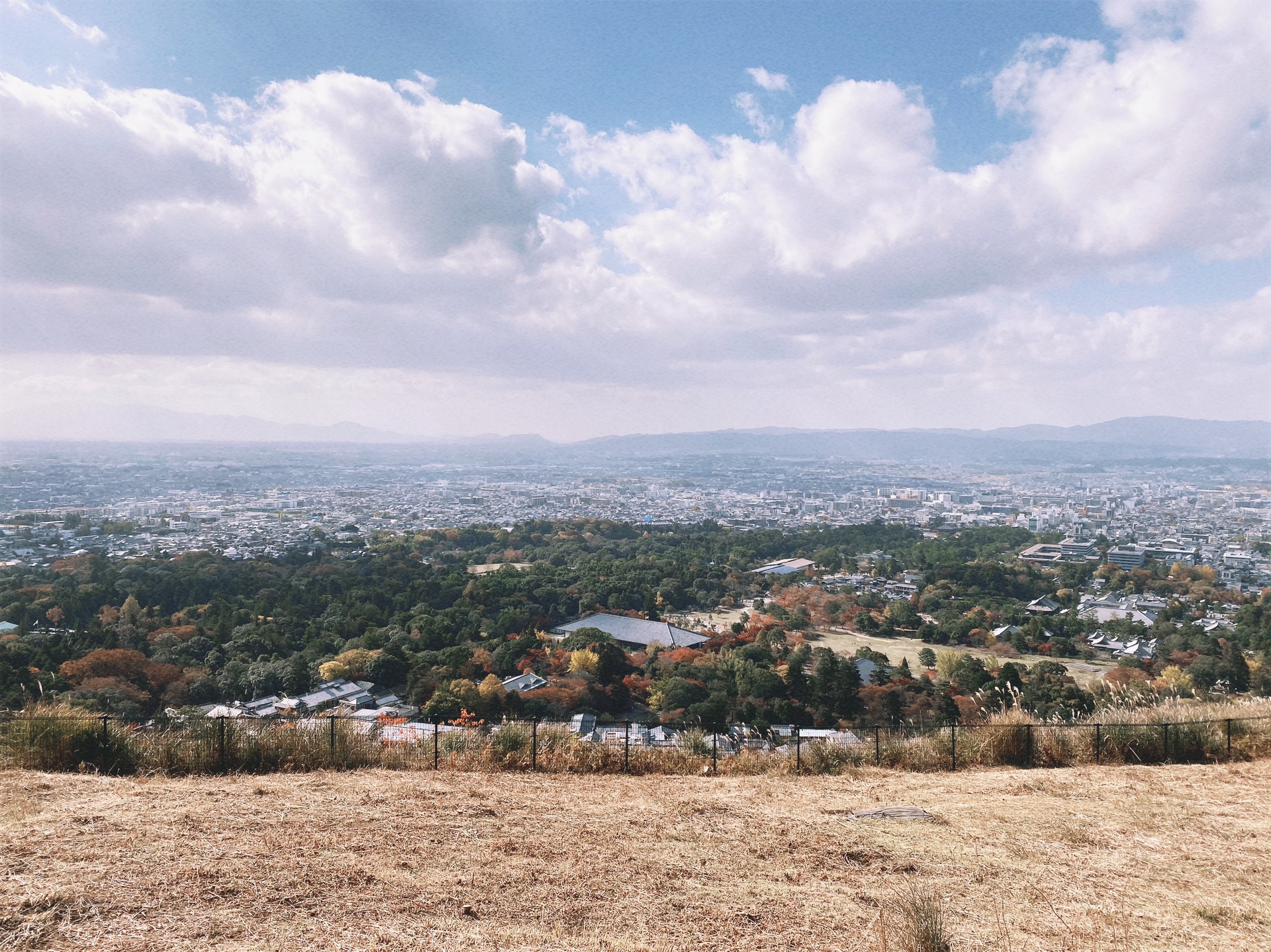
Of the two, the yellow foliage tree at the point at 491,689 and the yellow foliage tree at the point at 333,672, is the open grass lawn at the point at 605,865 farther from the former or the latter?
the yellow foliage tree at the point at 333,672

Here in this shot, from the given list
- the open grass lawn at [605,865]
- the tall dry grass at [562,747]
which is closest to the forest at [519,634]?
the tall dry grass at [562,747]

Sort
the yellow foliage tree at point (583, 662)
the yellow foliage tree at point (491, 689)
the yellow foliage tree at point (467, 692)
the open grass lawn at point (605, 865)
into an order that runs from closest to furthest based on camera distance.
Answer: the open grass lawn at point (605, 865) → the yellow foliage tree at point (467, 692) → the yellow foliage tree at point (491, 689) → the yellow foliage tree at point (583, 662)

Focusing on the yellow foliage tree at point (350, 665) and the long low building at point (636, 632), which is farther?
the long low building at point (636, 632)

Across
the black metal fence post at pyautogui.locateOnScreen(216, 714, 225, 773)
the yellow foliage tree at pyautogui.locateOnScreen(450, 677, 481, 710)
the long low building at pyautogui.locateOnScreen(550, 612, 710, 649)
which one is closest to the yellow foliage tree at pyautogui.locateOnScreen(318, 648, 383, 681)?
the yellow foliage tree at pyautogui.locateOnScreen(450, 677, 481, 710)

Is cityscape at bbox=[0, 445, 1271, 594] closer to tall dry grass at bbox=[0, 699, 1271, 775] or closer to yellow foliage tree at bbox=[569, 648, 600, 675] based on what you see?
yellow foliage tree at bbox=[569, 648, 600, 675]

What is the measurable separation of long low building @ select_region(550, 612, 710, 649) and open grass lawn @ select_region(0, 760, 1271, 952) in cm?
1814

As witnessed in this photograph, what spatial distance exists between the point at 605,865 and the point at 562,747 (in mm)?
3075

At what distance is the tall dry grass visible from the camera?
6457 mm

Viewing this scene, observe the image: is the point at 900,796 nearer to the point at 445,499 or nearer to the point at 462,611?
the point at 462,611

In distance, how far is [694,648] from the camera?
923 inches

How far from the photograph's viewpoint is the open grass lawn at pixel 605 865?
3.48 m

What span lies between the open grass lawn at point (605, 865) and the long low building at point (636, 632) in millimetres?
18139

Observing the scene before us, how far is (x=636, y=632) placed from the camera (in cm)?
2569

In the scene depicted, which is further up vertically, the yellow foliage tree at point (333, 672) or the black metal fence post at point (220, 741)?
the black metal fence post at point (220, 741)
